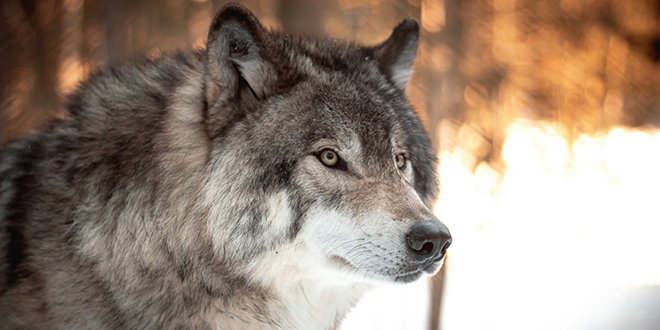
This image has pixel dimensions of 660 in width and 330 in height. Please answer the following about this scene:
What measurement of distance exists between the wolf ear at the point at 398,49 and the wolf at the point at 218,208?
0.68 meters

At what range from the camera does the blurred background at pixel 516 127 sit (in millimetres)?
3580

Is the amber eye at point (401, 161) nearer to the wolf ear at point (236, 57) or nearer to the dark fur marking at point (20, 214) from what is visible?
the wolf ear at point (236, 57)

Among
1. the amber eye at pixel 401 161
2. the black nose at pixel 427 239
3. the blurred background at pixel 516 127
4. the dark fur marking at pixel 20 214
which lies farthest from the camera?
the blurred background at pixel 516 127

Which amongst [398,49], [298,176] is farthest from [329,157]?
[398,49]

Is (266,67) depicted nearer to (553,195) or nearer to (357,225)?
(357,225)

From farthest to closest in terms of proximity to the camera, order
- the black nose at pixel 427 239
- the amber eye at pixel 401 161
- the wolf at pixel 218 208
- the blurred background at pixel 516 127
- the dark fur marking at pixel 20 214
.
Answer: the blurred background at pixel 516 127
the amber eye at pixel 401 161
the dark fur marking at pixel 20 214
the wolf at pixel 218 208
the black nose at pixel 427 239

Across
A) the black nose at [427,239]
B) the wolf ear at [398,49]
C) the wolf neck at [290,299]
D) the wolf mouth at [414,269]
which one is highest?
the wolf ear at [398,49]

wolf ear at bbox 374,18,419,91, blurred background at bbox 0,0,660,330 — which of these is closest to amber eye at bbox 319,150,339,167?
wolf ear at bbox 374,18,419,91

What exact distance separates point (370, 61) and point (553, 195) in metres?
2.78

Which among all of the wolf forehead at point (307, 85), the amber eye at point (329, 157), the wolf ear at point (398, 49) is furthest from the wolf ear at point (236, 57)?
the wolf ear at point (398, 49)

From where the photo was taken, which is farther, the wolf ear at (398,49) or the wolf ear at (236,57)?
the wolf ear at (398,49)

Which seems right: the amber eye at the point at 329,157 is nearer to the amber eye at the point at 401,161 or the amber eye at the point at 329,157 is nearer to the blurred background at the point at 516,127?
the amber eye at the point at 401,161

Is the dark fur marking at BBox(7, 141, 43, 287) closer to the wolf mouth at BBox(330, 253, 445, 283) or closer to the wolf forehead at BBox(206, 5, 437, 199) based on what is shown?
the wolf forehead at BBox(206, 5, 437, 199)

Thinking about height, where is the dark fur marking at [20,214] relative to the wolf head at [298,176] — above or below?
below
